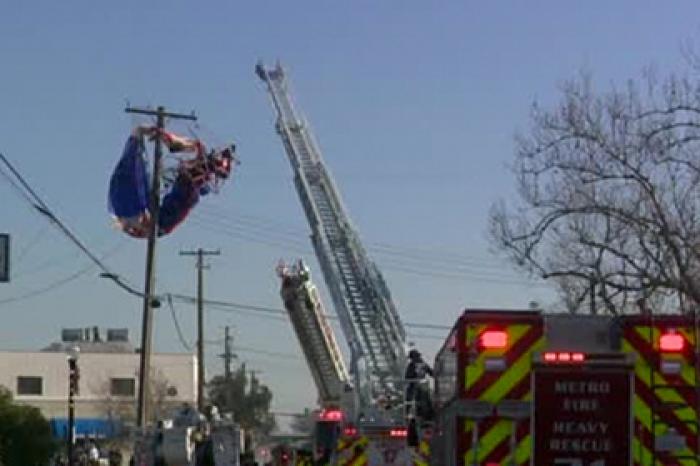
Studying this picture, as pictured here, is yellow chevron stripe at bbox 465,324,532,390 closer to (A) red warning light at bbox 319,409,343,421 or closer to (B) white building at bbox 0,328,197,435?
(A) red warning light at bbox 319,409,343,421

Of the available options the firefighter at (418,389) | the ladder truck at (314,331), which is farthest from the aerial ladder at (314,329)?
the firefighter at (418,389)

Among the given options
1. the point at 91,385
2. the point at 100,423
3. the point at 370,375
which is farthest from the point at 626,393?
the point at 91,385

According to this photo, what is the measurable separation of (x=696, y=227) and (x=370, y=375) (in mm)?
18208

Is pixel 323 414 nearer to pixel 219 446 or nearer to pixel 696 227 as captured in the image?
pixel 219 446

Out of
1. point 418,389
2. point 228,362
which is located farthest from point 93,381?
point 418,389

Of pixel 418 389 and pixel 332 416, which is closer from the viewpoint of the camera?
pixel 418 389

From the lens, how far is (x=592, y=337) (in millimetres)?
14461

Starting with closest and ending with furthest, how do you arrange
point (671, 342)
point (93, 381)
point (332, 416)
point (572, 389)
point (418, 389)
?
point (671, 342) → point (572, 389) → point (418, 389) → point (332, 416) → point (93, 381)

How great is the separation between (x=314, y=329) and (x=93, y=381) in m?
55.0

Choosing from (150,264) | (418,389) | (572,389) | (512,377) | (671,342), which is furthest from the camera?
(150,264)

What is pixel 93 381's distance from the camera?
106 metres

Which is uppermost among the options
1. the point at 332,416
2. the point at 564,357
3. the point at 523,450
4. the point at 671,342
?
the point at 671,342

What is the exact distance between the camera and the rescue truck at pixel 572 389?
14.2 m

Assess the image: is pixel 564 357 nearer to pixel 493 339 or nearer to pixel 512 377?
pixel 512 377
